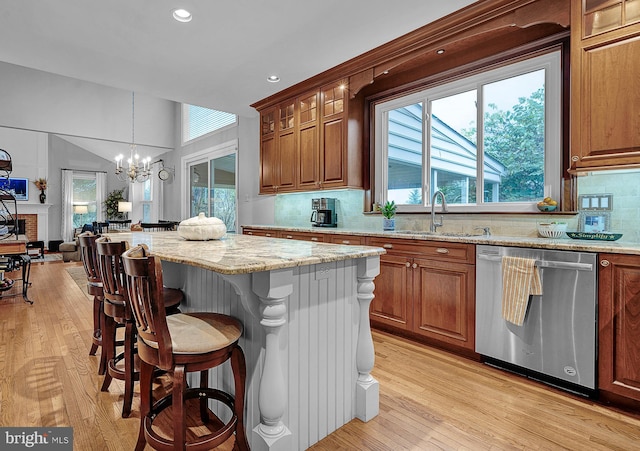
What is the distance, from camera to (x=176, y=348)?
4.38 feet

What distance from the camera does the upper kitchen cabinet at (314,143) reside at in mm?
3945

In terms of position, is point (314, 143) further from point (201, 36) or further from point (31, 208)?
point (31, 208)

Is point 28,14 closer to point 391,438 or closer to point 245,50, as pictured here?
point 245,50

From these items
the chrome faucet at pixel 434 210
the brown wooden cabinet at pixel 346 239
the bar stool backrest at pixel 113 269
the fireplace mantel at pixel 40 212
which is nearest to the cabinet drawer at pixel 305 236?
the brown wooden cabinet at pixel 346 239

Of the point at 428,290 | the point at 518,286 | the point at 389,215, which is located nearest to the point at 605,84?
the point at 518,286

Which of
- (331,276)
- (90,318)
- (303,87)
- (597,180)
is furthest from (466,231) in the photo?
(90,318)

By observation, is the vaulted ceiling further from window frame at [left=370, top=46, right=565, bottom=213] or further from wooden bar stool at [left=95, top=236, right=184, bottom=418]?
wooden bar stool at [left=95, top=236, right=184, bottom=418]

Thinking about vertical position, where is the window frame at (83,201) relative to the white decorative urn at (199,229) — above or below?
above

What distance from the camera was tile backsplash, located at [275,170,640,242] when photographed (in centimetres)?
234

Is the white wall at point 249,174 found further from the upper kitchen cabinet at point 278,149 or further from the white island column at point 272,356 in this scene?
the white island column at point 272,356

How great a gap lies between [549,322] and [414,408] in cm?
103

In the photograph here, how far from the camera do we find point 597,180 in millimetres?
2486

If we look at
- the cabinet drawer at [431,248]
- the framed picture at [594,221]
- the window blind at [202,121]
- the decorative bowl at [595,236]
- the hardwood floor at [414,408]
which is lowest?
the hardwood floor at [414,408]

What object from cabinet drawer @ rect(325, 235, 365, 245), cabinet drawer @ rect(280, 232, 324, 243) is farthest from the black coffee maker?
cabinet drawer @ rect(325, 235, 365, 245)
